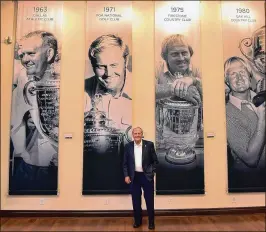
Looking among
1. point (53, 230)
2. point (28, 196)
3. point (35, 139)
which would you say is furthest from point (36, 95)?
point (53, 230)

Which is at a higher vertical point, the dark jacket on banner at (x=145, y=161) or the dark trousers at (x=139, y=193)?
the dark jacket on banner at (x=145, y=161)

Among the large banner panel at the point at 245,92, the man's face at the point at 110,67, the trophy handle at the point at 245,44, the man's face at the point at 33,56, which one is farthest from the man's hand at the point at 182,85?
the man's face at the point at 33,56

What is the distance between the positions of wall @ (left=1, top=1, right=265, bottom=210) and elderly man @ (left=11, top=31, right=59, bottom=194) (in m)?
0.16

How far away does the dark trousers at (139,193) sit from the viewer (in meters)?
4.08

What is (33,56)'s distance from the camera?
4.91 metres

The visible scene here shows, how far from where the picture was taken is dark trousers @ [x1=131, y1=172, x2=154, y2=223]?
408 centimetres

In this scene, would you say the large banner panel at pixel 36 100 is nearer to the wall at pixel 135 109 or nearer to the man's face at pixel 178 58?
the wall at pixel 135 109

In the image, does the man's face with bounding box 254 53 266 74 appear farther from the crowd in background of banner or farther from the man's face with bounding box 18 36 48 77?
the man's face with bounding box 18 36 48 77

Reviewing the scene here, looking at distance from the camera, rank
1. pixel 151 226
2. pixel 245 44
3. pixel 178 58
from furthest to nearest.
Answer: pixel 245 44 → pixel 178 58 → pixel 151 226

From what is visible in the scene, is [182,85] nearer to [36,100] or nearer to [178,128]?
[178,128]

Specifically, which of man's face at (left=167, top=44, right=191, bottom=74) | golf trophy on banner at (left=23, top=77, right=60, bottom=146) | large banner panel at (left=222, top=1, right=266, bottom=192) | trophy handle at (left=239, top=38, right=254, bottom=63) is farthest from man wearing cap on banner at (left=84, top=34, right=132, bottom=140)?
trophy handle at (left=239, top=38, right=254, bottom=63)

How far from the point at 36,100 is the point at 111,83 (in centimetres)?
142

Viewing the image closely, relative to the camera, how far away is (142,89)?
16.3ft

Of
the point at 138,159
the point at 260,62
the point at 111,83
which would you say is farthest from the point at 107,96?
the point at 260,62
